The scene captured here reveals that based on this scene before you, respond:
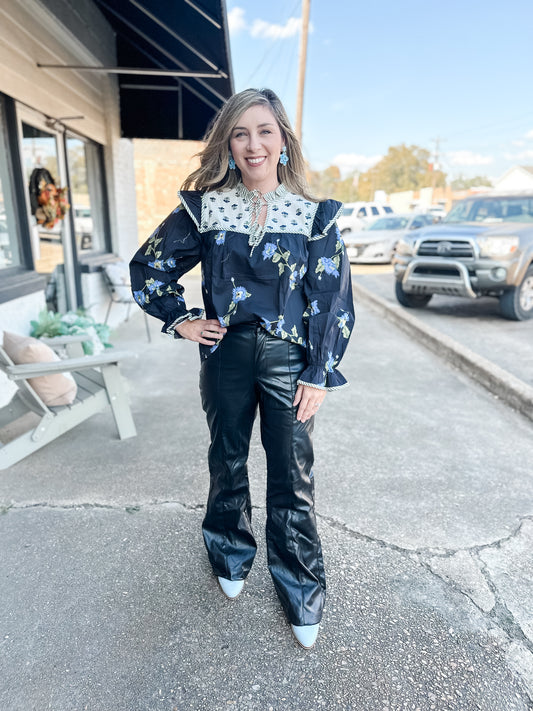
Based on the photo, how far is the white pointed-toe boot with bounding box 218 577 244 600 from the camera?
1.97 metres

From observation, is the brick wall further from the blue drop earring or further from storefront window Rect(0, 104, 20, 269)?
the blue drop earring

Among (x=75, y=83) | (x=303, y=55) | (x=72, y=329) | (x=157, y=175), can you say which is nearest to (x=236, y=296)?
(x=72, y=329)

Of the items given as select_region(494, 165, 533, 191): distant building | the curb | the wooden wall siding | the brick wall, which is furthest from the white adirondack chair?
select_region(494, 165, 533, 191): distant building

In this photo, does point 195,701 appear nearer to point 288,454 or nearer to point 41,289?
point 288,454

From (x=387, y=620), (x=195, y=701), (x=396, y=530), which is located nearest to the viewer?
(x=195, y=701)

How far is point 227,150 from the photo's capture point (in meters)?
1.71

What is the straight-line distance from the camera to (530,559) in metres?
2.23

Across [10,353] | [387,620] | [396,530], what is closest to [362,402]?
[396,530]

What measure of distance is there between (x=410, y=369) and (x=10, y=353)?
3607mm

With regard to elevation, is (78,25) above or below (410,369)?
above

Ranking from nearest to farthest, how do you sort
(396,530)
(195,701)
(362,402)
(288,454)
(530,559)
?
1. (195,701)
2. (288,454)
3. (530,559)
4. (396,530)
5. (362,402)

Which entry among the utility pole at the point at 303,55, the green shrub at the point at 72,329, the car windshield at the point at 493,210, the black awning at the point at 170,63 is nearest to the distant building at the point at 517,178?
the utility pole at the point at 303,55

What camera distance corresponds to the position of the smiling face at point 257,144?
1621mm

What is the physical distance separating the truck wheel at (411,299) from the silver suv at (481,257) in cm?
3
